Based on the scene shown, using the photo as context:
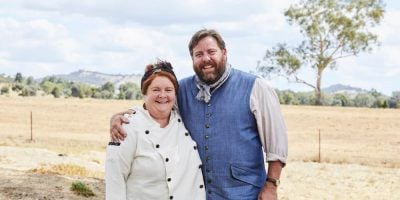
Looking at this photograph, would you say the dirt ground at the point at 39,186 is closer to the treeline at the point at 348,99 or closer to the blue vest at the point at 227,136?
the blue vest at the point at 227,136

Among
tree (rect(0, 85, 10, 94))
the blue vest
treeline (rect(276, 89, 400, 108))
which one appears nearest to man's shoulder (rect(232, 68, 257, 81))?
the blue vest

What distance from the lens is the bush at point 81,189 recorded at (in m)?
7.41

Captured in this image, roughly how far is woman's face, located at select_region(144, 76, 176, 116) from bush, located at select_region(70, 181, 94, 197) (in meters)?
4.76

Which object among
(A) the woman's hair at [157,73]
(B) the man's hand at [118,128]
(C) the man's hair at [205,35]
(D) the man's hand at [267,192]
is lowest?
(D) the man's hand at [267,192]

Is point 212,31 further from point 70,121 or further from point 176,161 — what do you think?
point 70,121

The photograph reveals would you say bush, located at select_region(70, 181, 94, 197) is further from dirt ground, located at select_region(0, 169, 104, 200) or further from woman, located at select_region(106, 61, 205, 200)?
woman, located at select_region(106, 61, 205, 200)

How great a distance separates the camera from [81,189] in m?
7.45

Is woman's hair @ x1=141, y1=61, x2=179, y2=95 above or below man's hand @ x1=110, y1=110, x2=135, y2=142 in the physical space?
above

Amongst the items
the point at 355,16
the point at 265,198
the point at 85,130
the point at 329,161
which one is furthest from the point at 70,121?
Result: the point at 265,198

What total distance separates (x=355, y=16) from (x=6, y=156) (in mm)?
17112

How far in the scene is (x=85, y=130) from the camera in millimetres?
18250

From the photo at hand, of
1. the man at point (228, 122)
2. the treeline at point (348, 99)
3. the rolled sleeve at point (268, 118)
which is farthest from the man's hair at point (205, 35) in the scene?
the treeline at point (348, 99)

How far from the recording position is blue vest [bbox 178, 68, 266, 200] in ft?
9.81

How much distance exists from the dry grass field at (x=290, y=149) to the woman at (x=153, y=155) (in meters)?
4.42
